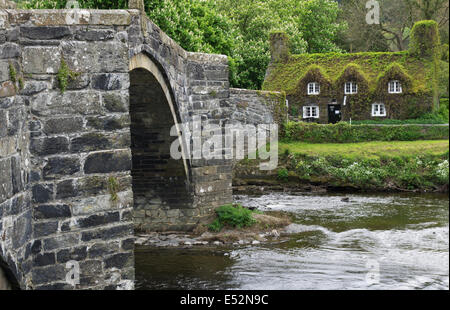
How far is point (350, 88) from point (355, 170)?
15770 millimetres

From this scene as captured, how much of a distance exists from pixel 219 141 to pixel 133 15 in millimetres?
6410

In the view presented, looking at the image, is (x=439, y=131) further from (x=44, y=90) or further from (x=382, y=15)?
(x=44, y=90)

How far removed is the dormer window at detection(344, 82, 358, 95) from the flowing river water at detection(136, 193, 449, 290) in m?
20.6

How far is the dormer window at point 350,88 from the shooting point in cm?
3953

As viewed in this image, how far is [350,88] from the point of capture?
39719 millimetres

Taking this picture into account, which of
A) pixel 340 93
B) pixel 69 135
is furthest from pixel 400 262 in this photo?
pixel 340 93

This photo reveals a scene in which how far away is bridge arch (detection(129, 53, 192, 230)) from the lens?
13609 mm

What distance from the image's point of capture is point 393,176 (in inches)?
976

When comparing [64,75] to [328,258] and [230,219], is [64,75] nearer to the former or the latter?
[328,258]

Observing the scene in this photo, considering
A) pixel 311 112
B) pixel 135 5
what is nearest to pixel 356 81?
pixel 311 112

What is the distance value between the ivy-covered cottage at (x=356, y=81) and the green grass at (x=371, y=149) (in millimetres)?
8988

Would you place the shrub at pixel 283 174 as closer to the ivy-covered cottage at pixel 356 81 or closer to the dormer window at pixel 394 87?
the ivy-covered cottage at pixel 356 81

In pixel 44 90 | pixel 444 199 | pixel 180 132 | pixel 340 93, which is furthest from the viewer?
pixel 340 93

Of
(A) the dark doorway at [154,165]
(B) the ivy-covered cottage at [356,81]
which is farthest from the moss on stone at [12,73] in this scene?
(B) the ivy-covered cottage at [356,81]
